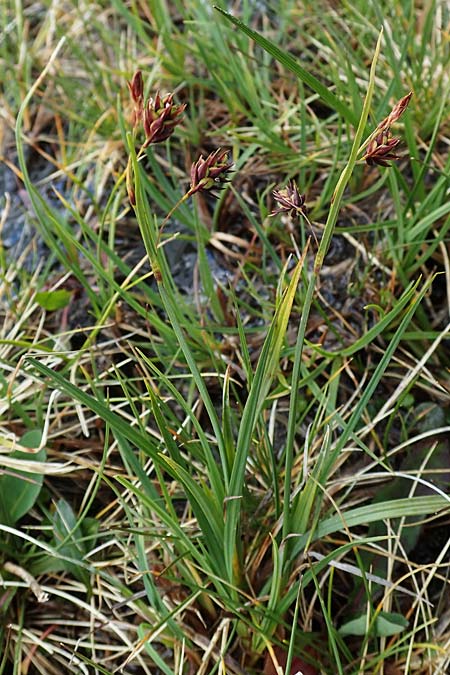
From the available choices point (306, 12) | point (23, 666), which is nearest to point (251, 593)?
point (23, 666)

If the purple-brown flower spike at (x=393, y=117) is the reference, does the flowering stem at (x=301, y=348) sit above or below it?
below

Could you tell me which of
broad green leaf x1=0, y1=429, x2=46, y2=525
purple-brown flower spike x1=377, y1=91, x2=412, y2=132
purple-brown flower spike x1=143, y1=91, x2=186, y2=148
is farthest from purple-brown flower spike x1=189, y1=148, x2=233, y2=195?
broad green leaf x1=0, y1=429, x2=46, y2=525

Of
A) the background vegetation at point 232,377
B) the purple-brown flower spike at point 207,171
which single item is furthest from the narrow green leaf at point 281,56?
the purple-brown flower spike at point 207,171

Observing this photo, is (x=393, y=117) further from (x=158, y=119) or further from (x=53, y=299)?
(x=53, y=299)

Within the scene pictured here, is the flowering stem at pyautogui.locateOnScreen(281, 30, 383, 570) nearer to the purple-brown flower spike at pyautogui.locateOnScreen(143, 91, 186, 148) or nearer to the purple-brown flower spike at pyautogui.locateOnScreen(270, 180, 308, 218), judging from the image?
the purple-brown flower spike at pyautogui.locateOnScreen(270, 180, 308, 218)

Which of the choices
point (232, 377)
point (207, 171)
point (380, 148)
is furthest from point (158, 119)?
point (232, 377)

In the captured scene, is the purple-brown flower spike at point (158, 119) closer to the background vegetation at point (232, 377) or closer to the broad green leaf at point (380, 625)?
the background vegetation at point (232, 377)
